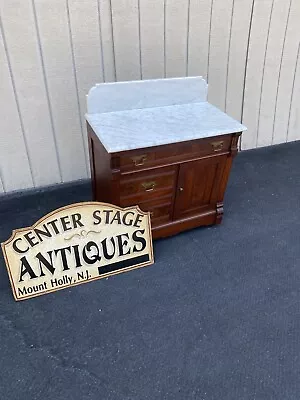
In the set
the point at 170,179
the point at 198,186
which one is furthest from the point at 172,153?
the point at 198,186

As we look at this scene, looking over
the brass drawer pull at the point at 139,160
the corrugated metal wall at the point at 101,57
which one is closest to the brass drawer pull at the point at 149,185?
the brass drawer pull at the point at 139,160

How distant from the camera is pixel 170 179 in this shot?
1.50 metres

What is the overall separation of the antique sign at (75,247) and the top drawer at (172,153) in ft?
0.59

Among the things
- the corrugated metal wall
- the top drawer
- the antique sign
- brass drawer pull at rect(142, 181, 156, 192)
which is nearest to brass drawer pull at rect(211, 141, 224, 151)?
the top drawer

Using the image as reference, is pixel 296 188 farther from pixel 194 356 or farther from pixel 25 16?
pixel 25 16

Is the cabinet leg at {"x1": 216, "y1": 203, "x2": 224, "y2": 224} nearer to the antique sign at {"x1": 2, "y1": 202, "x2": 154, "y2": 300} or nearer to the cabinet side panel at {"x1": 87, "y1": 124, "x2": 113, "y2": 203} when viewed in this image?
the antique sign at {"x1": 2, "y1": 202, "x2": 154, "y2": 300}

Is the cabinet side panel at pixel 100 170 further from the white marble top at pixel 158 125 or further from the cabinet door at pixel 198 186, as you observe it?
the cabinet door at pixel 198 186

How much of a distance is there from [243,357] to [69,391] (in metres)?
0.57

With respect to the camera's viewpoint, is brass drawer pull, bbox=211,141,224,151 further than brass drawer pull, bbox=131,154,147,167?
Yes

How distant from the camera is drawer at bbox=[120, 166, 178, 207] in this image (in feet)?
4.70

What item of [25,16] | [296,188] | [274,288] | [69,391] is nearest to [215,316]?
[274,288]

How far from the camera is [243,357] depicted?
1.19 meters

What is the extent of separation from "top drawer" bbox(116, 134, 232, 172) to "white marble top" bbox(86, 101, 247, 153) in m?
0.03

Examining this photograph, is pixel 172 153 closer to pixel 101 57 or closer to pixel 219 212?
pixel 219 212
